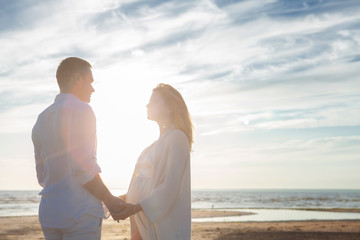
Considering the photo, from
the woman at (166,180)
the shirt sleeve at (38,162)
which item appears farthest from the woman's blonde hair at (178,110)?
the shirt sleeve at (38,162)

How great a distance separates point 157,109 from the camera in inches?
137

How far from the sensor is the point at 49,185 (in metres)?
2.63

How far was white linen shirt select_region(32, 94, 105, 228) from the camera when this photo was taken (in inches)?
101

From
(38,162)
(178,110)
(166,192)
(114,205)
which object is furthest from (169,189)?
(38,162)

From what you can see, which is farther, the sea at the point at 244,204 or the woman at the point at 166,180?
the sea at the point at 244,204

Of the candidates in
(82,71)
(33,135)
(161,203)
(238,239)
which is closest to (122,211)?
(161,203)

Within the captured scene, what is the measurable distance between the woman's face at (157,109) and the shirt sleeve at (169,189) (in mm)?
327

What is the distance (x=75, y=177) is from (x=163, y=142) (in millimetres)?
958

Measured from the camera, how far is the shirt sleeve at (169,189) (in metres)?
3.12

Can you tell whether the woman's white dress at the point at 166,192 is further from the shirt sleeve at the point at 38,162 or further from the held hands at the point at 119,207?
the shirt sleeve at the point at 38,162

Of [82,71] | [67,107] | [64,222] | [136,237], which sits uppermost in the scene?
[82,71]

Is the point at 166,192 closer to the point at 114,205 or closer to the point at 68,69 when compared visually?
the point at 114,205

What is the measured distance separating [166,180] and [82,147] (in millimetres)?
853

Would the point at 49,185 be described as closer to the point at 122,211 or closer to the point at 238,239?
the point at 122,211
